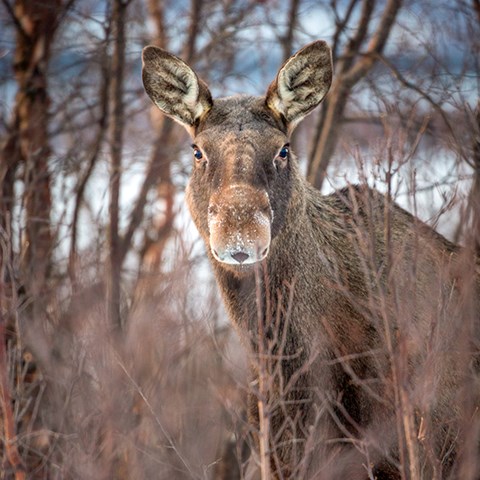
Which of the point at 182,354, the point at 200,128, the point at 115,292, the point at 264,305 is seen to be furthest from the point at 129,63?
the point at 264,305

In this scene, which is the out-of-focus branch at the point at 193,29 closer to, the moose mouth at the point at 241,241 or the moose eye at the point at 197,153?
the moose eye at the point at 197,153

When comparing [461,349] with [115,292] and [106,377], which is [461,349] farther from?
[115,292]

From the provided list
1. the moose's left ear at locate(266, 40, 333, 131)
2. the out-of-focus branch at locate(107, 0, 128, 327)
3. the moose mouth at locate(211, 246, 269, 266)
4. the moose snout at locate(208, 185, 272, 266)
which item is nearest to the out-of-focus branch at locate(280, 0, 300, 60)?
the out-of-focus branch at locate(107, 0, 128, 327)

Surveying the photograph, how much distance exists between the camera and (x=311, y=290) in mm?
5863

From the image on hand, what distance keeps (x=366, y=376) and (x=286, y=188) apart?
1339 mm

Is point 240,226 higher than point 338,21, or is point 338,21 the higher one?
point 338,21

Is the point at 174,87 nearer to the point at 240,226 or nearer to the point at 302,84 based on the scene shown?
the point at 302,84

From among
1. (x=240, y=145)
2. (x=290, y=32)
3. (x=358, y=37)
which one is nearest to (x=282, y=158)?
(x=240, y=145)

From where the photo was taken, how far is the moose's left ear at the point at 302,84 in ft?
20.5

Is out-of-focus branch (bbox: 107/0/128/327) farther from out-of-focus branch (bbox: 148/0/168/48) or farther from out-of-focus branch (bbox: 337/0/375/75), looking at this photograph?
out-of-focus branch (bbox: 337/0/375/75)

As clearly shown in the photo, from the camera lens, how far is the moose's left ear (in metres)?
6.25

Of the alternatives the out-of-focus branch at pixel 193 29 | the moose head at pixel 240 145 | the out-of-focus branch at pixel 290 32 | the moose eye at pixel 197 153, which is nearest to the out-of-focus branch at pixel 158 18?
the out-of-focus branch at pixel 193 29

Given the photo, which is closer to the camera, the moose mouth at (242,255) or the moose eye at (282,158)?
the moose mouth at (242,255)

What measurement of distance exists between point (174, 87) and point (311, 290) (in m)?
1.82
